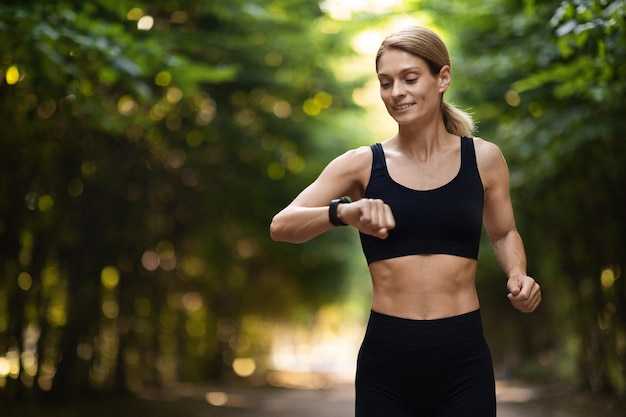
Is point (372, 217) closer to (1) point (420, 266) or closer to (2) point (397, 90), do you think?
(1) point (420, 266)

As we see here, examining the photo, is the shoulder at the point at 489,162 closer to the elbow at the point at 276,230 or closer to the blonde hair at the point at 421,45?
the blonde hair at the point at 421,45

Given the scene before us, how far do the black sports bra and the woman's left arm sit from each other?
12 cm

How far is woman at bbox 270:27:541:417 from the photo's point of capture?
10.3 ft

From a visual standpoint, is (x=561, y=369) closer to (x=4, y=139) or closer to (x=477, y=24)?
(x=477, y=24)

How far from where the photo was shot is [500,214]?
135 inches

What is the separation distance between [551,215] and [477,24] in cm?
524

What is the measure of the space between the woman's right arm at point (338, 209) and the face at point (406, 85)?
0.70ft

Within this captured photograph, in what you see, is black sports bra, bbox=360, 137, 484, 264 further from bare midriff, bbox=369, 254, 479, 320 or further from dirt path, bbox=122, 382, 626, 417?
dirt path, bbox=122, 382, 626, 417

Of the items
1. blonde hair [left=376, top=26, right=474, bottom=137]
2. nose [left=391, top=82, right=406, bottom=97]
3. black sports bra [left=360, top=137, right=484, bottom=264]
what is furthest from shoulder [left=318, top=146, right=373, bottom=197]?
blonde hair [left=376, top=26, right=474, bottom=137]

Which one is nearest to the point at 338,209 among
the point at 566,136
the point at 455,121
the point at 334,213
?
the point at 334,213

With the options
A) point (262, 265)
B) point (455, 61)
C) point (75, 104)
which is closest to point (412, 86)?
point (75, 104)

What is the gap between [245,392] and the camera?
73.5ft

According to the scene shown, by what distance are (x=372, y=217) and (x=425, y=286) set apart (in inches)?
17.3

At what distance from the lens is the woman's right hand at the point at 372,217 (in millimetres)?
2842
